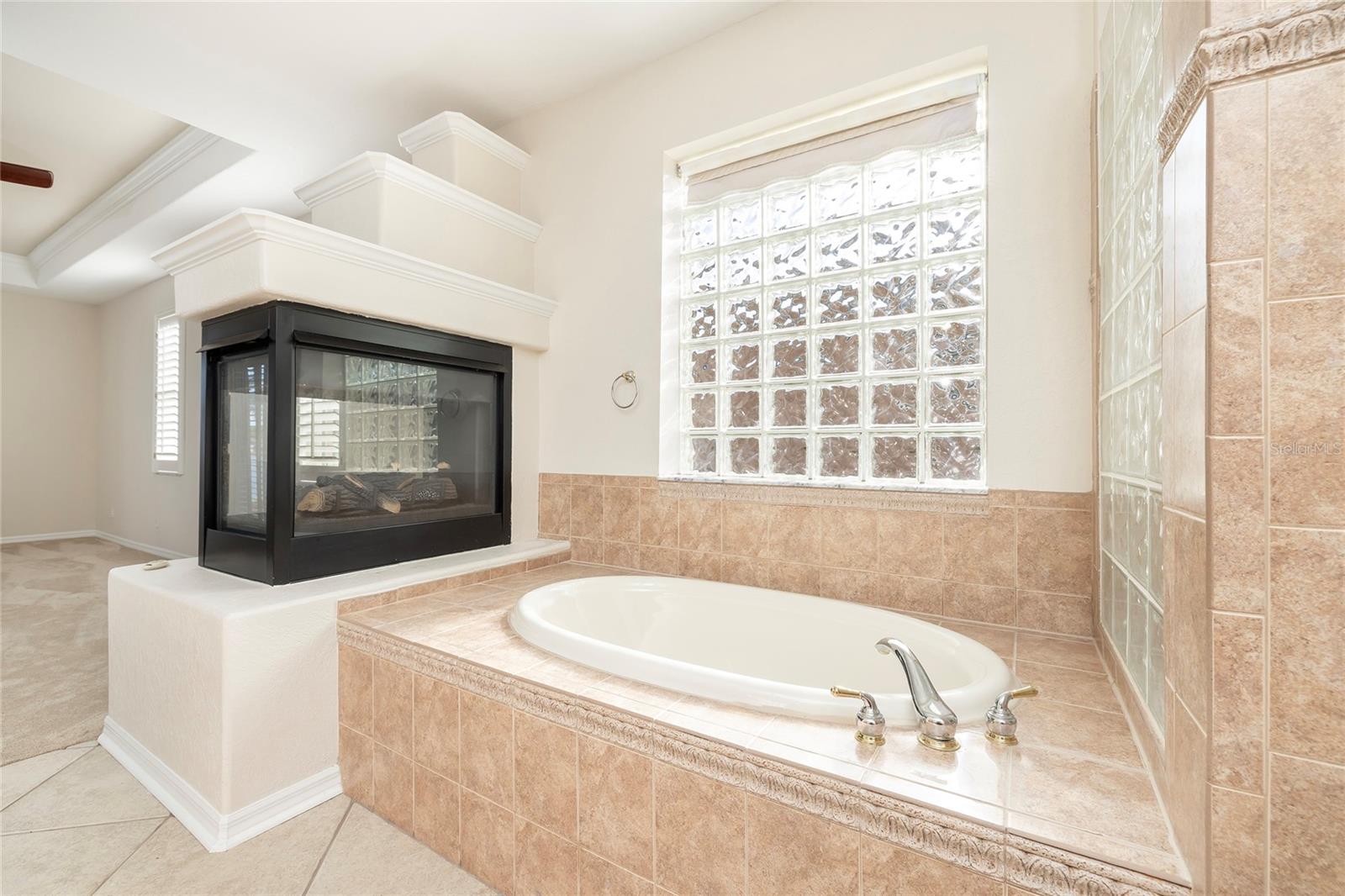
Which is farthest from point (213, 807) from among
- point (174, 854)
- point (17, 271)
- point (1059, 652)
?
point (17, 271)

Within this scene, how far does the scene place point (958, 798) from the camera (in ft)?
2.92

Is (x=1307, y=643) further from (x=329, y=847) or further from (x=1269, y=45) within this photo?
(x=329, y=847)

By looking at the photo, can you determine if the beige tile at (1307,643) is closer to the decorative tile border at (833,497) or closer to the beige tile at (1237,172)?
the beige tile at (1237,172)

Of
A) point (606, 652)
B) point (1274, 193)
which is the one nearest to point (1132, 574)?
point (1274, 193)

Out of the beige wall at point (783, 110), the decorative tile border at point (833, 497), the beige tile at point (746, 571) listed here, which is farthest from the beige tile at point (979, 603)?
the beige tile at point (746, 571)

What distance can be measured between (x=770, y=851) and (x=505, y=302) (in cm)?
230

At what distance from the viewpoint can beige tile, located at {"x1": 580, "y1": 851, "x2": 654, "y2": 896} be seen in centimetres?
115

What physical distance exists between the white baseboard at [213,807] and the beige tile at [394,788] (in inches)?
8.3

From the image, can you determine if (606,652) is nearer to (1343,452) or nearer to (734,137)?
(1343,452)

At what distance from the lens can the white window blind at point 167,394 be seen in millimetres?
5141

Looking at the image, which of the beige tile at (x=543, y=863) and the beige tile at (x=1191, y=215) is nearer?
the beige tile at (x=1191, y=215)

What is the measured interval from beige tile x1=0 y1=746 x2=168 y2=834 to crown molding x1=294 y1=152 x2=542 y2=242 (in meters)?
2.21

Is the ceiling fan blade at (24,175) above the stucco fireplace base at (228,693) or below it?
above

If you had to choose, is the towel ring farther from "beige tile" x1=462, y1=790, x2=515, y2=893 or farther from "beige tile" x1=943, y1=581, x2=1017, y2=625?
"beige tile" x1=462, y1=790, x2=515, y2=893
